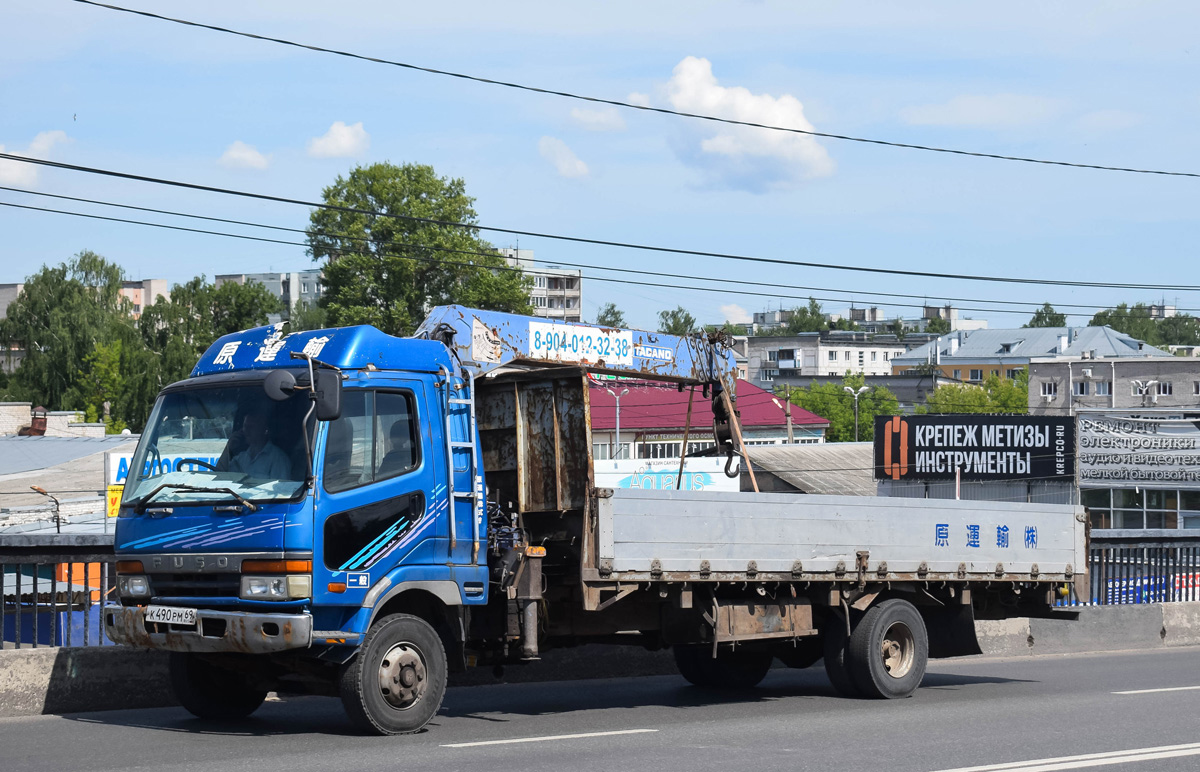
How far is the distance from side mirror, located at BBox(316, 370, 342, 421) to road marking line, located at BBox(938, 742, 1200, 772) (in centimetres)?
438

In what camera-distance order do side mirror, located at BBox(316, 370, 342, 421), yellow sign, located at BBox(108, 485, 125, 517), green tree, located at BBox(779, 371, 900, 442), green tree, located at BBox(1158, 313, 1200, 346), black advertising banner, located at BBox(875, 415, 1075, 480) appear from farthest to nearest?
green tree, located at BBox(1158, 313, 1200, 346) → green tree, located at BBox(779, 371, 900, 442) → black advertising banner, located at BBox(875, 415, 1075, 480) → yellow sign, located at BBox(108, 485, 125, 517) → side mirror, located at BBox(316, 370, 342, 421)

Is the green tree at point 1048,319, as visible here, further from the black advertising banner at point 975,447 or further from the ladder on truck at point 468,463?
the ladder on truck at point 468,463

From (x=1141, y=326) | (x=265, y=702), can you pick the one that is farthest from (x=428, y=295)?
(x=1141, y=326)

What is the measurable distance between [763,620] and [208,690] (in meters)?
4.37

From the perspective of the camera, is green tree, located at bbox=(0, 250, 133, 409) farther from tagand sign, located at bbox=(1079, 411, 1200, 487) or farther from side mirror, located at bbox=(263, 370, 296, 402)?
side mirror, located at bbox=(263, 370, 296, 402)

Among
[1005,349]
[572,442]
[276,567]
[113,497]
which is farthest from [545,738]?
[1005,349]

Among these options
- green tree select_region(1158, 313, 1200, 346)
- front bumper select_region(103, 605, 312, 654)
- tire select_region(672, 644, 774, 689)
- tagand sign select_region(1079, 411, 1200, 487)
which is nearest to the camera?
front bumper select_region(103, 605, 312, 654)

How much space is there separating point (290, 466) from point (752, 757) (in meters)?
3.49

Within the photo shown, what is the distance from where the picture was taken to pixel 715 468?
46781mm

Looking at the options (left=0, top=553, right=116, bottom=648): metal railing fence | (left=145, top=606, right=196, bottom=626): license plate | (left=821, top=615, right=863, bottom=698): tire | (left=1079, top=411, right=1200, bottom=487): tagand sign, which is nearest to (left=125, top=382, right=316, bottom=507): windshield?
(left=145, top=606, right=196, bottom=626): license plate

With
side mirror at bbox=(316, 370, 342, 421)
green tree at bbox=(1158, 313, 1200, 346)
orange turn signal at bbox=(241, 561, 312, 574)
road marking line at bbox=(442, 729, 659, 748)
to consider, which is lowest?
road marking line at bbox=(442, 729, 659, 748)

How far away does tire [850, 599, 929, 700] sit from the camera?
11.6m

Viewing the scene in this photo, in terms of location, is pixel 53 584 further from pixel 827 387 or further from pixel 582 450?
pixel 827 387

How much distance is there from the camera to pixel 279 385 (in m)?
8.77
